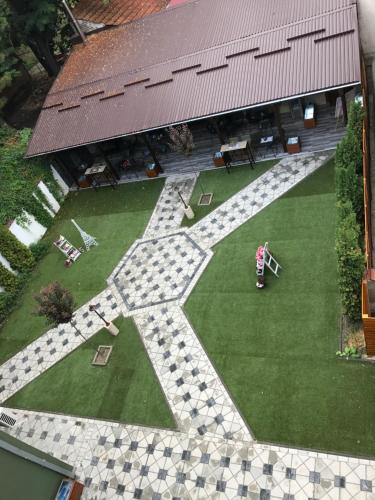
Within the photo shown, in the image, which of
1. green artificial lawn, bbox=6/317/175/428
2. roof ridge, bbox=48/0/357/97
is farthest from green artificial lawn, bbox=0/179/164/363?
roof ridge, bbox=48/0/357/97

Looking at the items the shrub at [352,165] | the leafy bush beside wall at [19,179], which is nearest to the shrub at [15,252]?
the leafy bush beside wall at [19,179]

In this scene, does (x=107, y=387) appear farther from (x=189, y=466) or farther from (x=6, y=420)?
(x=189, y=466)

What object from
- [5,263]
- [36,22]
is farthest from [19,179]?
[36,22]

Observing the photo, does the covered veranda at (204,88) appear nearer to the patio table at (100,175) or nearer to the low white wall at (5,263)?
the patio table at (100,175)

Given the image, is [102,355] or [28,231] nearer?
[102,355]

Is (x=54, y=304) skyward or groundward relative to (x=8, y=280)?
skyward

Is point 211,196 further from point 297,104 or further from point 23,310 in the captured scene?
point 23,310

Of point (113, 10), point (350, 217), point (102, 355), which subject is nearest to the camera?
point (350, 217)

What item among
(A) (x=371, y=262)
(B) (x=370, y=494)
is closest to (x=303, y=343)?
(A) (x=371, y=262)
